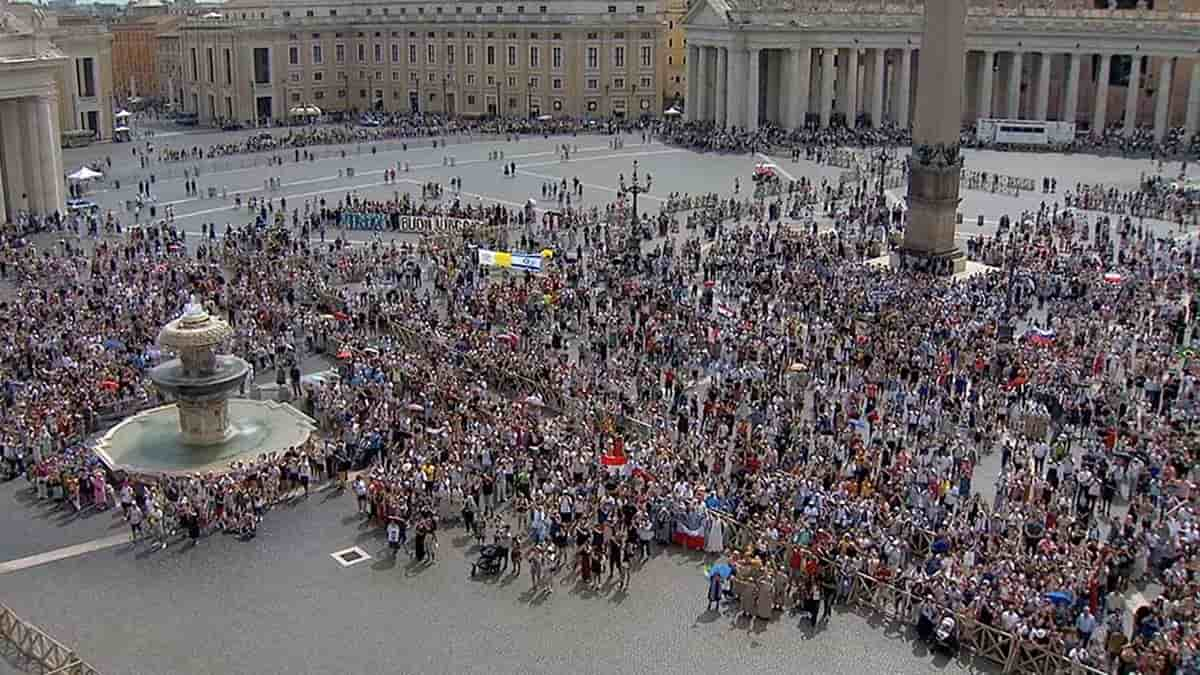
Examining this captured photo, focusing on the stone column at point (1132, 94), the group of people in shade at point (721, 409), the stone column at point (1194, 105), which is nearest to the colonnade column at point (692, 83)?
the stone column at point (1132, 94)

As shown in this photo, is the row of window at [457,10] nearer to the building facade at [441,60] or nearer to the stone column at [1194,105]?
the building facade at [441,60]

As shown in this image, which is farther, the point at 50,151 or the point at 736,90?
the point at 736,90

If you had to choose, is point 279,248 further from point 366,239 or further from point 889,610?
point 889,610

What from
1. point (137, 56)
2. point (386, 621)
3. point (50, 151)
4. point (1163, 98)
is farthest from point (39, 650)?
point (137, 56)

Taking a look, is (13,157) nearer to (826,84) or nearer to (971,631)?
(971,631)

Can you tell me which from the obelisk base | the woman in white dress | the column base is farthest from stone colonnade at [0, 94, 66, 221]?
the woman in white dress
